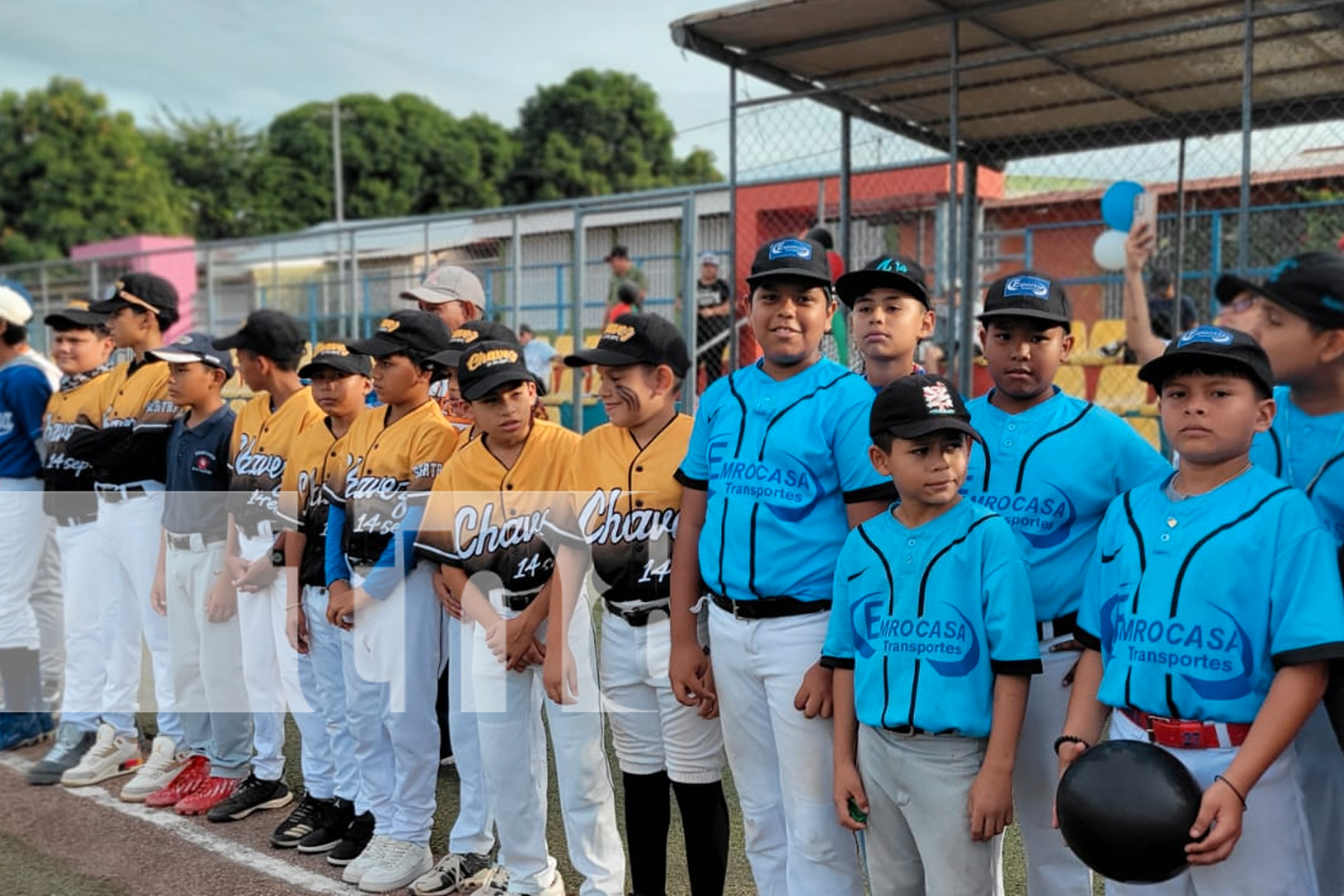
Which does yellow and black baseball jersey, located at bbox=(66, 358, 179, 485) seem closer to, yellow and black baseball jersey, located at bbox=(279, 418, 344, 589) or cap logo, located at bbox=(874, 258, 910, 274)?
yellow and black baseball jersey, located at bbox=(279, 418, 344, 589)

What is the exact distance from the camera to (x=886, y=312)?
3.16 m

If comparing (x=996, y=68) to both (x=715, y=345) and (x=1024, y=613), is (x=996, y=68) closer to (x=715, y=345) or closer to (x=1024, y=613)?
(x=715, y=345)

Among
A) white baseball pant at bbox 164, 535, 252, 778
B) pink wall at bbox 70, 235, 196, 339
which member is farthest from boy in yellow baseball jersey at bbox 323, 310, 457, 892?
pink wall at bbox 70, 235, 196, 339

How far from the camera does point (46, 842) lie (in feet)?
14.0

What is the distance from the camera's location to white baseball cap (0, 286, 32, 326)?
545cm

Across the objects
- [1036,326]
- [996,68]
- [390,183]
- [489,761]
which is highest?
[390,183]

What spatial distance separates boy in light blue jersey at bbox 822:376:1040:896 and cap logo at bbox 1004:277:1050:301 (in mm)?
421

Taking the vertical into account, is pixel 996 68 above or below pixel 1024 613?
above

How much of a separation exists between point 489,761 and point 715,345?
269 inches

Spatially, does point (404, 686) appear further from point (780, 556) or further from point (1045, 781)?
point (1045, 781)

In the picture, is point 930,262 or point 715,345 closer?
point 715,345

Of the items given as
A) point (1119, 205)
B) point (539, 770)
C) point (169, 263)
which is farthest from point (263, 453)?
point (169, 263)

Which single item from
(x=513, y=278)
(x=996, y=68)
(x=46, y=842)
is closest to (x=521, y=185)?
(x=513, y=278)

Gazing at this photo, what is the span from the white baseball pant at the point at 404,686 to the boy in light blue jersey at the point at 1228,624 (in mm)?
2427
